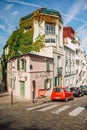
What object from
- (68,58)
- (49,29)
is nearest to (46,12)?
(49,29)

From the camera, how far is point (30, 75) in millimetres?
24969

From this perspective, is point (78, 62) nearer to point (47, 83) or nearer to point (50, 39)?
point (50, 39)

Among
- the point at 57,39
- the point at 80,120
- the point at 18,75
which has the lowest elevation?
the point at 80,120

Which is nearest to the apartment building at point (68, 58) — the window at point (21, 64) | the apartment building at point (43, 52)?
the apartment building at point (43, 52)

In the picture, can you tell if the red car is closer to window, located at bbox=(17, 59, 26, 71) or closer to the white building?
window, located at bbox=(17, 59, 26, 71)

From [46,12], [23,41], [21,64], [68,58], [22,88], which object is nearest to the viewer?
[22,88]

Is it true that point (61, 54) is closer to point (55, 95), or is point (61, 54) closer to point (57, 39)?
point (57, 39)

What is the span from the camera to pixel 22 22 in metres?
36.1

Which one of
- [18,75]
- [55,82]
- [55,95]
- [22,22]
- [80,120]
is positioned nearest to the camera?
[80,120]

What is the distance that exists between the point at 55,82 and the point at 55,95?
389 inches

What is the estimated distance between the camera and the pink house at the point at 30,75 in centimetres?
2512

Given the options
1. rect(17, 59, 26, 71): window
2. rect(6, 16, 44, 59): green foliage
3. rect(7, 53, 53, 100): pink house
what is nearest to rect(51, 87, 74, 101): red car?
rect(7, 53, 53, 100): pink house

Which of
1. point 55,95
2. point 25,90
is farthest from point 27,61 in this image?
point 55,95

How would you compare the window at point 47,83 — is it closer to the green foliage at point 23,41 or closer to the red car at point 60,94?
the red car at point 60,94
